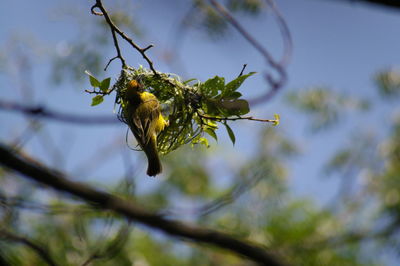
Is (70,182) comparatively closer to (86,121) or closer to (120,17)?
(86,121)

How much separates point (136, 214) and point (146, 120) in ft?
5.64

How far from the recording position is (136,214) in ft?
4.29

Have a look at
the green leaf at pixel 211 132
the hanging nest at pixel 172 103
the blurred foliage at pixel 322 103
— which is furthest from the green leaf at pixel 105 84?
the blurred foliage at pixel 322 103

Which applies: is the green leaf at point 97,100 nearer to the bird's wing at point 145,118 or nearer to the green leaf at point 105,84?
the green leaf at point 105,84

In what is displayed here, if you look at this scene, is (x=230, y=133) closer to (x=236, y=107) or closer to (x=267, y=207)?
(x=236, y=107)

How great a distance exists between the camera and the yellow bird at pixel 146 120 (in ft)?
9.69

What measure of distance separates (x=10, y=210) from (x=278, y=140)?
26.0 feet

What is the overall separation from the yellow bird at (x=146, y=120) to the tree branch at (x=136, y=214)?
160cm

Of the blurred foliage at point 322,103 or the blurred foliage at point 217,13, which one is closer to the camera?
the blurred foliage at point 217,13

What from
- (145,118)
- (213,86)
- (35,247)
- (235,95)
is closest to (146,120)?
(145,118)

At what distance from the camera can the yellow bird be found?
9.69ft

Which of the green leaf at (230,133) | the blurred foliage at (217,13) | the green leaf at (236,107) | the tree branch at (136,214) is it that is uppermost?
the blurred foliage at (217,13)

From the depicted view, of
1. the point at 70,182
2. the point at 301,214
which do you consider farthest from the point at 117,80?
the point at 301,214

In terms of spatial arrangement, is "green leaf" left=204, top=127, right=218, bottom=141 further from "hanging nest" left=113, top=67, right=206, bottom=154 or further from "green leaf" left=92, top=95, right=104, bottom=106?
"green leaf" left=92, top=95, right=104, bottom=106
